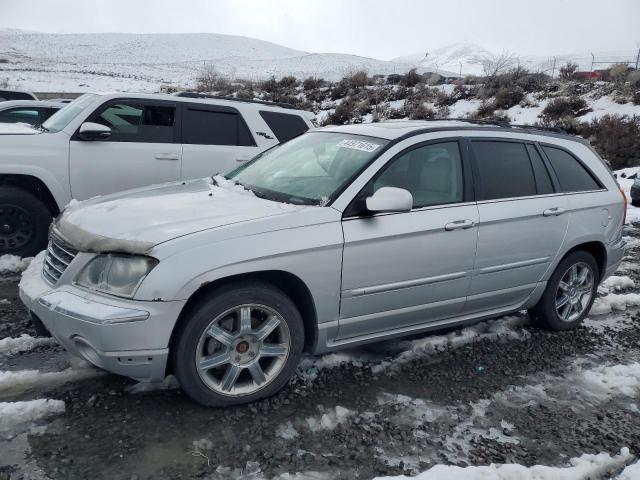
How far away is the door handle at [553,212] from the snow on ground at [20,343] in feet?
12.4

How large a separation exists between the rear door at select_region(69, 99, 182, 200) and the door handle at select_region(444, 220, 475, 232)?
3.60m

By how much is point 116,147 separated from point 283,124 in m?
2.07

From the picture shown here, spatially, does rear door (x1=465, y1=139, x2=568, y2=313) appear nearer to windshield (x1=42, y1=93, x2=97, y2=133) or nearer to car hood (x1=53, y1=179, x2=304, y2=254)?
car hood (x1=53, y1=179, x2=304, y2=254)

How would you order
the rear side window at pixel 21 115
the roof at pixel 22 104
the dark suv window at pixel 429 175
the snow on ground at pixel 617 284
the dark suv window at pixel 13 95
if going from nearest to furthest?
the dark suv window at pixel 429 175 < the snow on ground at pixel 617 284 < the roof at pixel 22 104 < the rear side window at pixel 21 115 < the dark suv window at pixel 13 95

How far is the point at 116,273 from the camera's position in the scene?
2998 mm

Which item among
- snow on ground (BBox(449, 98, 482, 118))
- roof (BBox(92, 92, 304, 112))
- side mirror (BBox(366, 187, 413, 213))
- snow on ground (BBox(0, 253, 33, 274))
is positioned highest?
snow on ground (BBox(449, 98, 482, 118))

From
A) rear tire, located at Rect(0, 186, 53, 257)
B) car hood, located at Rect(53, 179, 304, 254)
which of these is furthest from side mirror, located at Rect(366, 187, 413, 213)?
rear tire, located at Rect(0, 186, 53, 257)

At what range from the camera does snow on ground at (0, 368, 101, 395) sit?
3.34 meters

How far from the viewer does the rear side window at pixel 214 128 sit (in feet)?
21.3

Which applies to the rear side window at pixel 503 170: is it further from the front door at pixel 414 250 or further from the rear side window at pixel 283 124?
the rear side window at pixel 283 124

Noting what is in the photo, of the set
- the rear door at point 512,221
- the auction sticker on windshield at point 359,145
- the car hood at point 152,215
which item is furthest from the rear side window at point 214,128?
the rear door at point 512,221

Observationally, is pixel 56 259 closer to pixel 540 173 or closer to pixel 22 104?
pixel 540 173

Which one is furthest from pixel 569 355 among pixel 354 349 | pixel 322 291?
pixel 322 291

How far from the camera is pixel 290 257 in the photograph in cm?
321
